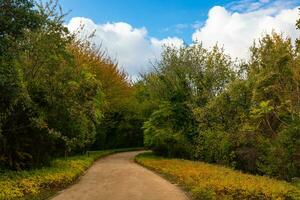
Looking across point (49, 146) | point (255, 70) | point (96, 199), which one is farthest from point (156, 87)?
point (96, 199)

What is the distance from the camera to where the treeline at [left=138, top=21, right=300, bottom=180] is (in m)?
22.8

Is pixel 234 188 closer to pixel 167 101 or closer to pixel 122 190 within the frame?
pixel 122 190

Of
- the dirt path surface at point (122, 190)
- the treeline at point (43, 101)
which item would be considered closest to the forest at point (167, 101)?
the treeline at point (43, 101)

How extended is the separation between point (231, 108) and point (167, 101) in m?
8.30

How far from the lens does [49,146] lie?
23000 mm

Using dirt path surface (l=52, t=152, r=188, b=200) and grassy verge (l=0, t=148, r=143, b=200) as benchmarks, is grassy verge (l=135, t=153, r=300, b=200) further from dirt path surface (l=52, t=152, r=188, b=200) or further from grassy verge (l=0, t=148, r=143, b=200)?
grassy verge (l=0, t=148, r=143, b=200)

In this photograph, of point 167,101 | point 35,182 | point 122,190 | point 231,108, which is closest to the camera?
point 122,190

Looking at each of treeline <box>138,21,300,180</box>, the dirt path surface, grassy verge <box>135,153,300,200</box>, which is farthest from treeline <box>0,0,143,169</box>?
treeline <box>138,21,300,180</box>

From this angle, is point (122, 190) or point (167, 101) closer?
point (122, 190)

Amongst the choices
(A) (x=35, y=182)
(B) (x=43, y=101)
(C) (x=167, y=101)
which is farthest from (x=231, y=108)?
(A) (x=35, y=182)

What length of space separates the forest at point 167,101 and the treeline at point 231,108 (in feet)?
0.23

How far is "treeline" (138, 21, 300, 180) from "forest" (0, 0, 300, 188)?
69 mm

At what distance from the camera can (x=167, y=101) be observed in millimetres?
39375

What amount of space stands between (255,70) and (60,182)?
18620 mm
